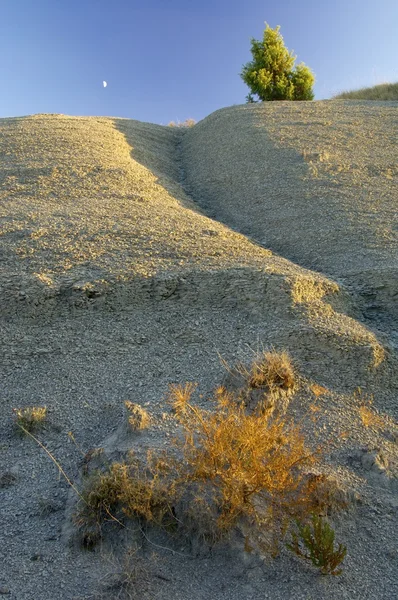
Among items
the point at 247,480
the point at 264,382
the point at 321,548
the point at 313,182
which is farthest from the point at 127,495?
the point at 313,182

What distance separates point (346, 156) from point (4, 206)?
29.5 ft

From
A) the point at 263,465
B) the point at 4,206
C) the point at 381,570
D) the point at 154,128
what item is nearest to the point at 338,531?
the point at 381,570

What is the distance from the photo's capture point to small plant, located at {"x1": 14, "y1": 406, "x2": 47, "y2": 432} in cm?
573

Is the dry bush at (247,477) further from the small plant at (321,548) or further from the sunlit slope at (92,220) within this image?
the sunlit slope at (92,220)

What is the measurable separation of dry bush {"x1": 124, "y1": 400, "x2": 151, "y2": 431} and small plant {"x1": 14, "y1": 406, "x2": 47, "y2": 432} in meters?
0.98

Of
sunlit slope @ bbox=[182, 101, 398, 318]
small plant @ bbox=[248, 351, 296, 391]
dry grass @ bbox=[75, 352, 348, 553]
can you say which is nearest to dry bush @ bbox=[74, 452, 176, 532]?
dry grass @ bbox=[75, 352, 348, 553]

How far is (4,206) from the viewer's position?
1062 cm

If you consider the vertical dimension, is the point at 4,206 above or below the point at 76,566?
above

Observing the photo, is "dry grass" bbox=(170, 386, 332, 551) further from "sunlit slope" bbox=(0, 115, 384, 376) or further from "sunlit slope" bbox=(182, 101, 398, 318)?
"sunlit slope" bbox=(182, 101, 398, 318)

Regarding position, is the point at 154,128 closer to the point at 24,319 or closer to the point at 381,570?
the point at 24,319

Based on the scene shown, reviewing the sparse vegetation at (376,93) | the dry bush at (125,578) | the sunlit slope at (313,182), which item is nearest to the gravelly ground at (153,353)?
the dry bush at (125,578)

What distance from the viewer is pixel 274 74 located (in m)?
26.7

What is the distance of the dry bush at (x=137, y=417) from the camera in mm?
5391

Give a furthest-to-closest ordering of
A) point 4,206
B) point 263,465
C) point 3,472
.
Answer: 1. point 4,206
2. point 3,472
3. point 263,465
